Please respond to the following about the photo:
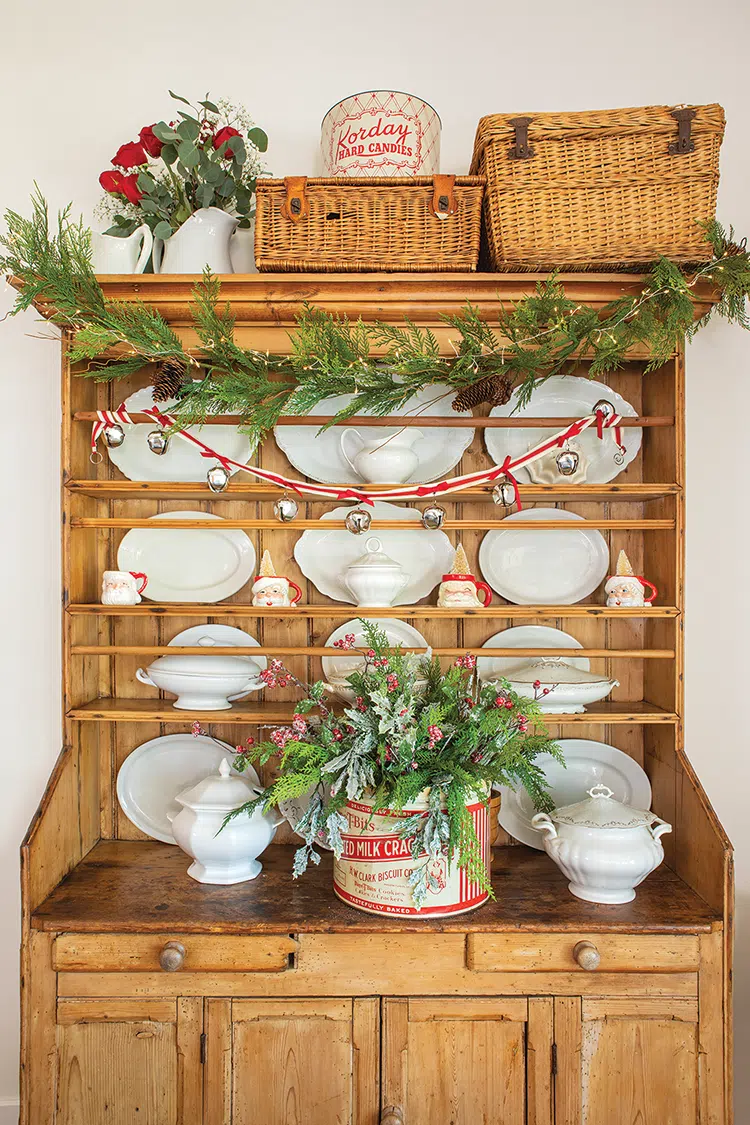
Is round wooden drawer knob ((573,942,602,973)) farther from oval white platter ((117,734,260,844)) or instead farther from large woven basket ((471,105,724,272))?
large woven basket ((471,105,724,272))

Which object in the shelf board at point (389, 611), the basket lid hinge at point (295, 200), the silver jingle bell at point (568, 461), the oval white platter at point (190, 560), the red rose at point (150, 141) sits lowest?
the shelf board at point (389, 611)

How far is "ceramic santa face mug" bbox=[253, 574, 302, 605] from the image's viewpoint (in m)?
1.72

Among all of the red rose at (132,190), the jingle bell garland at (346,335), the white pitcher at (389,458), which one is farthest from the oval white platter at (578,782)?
the red rose at (132,190)

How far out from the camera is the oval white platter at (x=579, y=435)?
6.04ft

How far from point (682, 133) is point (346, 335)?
0.76m

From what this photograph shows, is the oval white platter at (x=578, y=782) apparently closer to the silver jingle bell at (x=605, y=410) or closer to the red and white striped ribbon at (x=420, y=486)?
the red and white striped ribbon at (x=420, y=486)

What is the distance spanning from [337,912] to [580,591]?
0.91 metres

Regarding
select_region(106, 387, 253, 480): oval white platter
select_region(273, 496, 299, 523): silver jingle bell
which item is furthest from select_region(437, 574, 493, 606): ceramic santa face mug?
select_region(106, 387, 253, 480): oval white platter

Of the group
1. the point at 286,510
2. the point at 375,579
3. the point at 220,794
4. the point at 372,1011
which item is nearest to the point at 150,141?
the point at 286,510

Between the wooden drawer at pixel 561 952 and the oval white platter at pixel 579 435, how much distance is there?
972 mm

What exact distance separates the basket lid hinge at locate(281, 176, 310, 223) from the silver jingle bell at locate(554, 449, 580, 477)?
0.73 meters

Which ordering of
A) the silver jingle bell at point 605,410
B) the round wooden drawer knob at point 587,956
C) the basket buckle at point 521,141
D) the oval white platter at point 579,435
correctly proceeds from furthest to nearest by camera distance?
the oval white platter at point 579,435 < the silver jingle bell at point 605,410 < the basket buckle at point 521,141 < the round wooden drawer knob at point 587,956

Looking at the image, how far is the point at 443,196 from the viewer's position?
1.55 meters

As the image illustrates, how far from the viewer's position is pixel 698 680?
1.93 m
